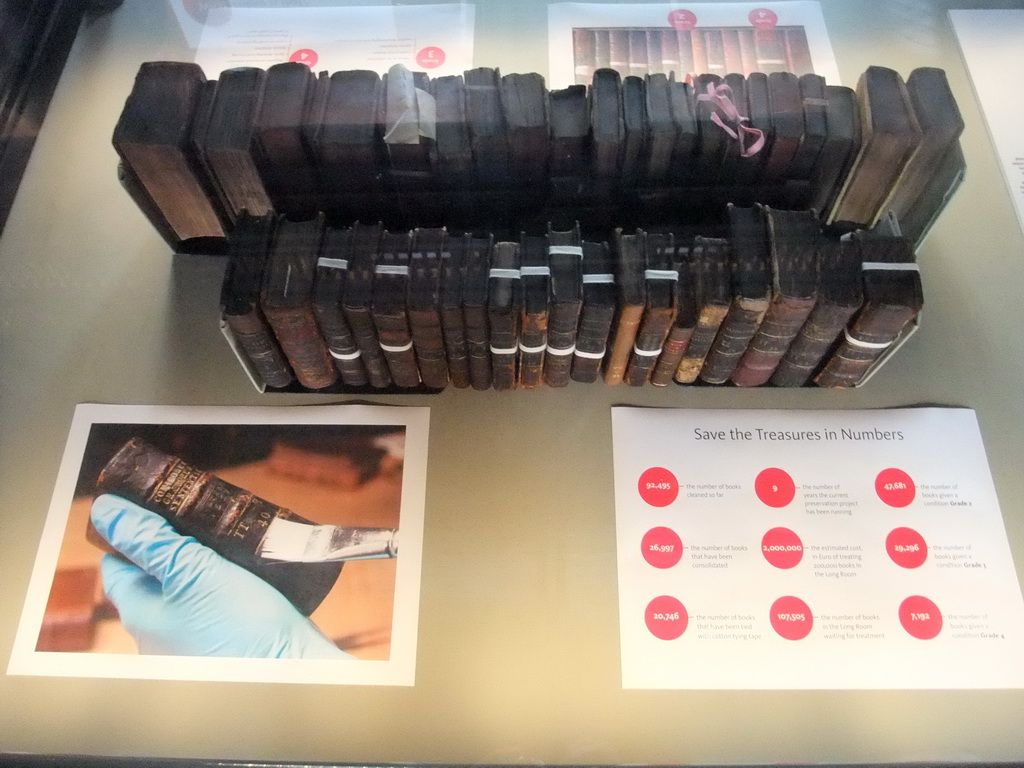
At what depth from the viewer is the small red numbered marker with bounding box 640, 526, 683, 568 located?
0.88 meters

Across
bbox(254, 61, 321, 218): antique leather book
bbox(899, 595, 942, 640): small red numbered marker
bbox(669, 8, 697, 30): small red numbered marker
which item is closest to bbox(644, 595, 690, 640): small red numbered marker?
bbox(899, 595, 942, 640): small red numbered marker

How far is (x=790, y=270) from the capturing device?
0.78 metres

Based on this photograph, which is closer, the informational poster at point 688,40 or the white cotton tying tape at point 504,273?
the white cotton tying tape at point 504,273

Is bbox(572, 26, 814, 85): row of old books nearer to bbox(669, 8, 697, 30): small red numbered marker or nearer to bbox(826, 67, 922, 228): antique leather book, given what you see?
bbox(669, 8, 697, 30): small red numbered marker

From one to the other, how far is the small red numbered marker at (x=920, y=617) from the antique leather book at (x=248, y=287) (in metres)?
0.78

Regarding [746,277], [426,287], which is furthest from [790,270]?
[426,287]

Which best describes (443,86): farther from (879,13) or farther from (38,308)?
(879,13)

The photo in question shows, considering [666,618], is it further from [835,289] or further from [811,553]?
[835,289]

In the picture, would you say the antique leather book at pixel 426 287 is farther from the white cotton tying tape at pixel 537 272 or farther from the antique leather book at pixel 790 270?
the antique leather book at pixel 790 270

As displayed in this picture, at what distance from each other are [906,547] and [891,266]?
1.10 ft

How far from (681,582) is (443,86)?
0.63 meters

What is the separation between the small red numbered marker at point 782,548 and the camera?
874 mm

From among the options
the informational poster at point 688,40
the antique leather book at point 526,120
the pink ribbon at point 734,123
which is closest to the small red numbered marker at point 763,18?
the informational poster at point 688,40

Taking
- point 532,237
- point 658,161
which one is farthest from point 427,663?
→ point 658,161
